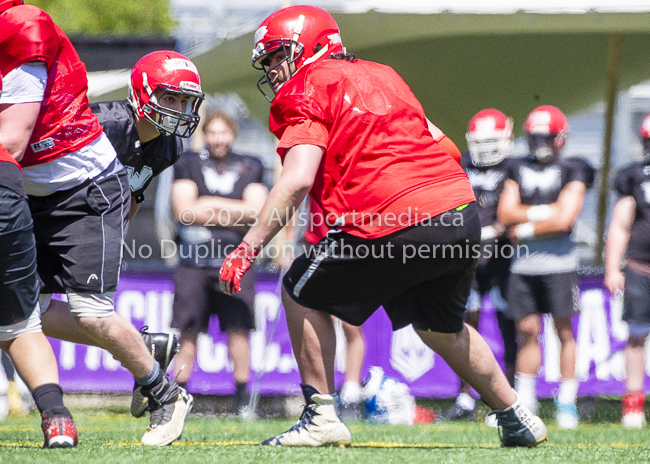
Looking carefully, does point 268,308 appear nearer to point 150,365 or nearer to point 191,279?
point 191,279

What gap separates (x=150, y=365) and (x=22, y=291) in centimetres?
76

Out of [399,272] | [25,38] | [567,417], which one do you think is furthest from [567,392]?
[25,38]

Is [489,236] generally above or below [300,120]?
below

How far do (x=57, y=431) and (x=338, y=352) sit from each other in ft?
11.0

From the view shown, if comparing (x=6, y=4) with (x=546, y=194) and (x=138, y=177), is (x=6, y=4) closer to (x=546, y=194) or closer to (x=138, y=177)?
(x=138, y=177)

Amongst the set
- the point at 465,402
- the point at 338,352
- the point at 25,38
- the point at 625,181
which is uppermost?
the point at 25,38

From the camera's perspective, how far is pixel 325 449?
3.41 metres

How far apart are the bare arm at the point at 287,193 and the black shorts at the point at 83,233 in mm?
766

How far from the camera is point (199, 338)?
21.9 ft

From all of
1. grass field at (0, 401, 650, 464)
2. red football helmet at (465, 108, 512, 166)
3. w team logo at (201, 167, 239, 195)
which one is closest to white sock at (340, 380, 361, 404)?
grass field at (0, 401, 650, 464)

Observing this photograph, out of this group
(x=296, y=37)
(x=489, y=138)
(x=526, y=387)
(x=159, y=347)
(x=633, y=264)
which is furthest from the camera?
(x=489, y=138)

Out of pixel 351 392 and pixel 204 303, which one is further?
pixel 204 303

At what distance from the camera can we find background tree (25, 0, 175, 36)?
69.1 feet

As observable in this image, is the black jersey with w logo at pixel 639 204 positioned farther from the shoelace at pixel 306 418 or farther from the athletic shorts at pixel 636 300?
the shoelace at pixel 306 418
